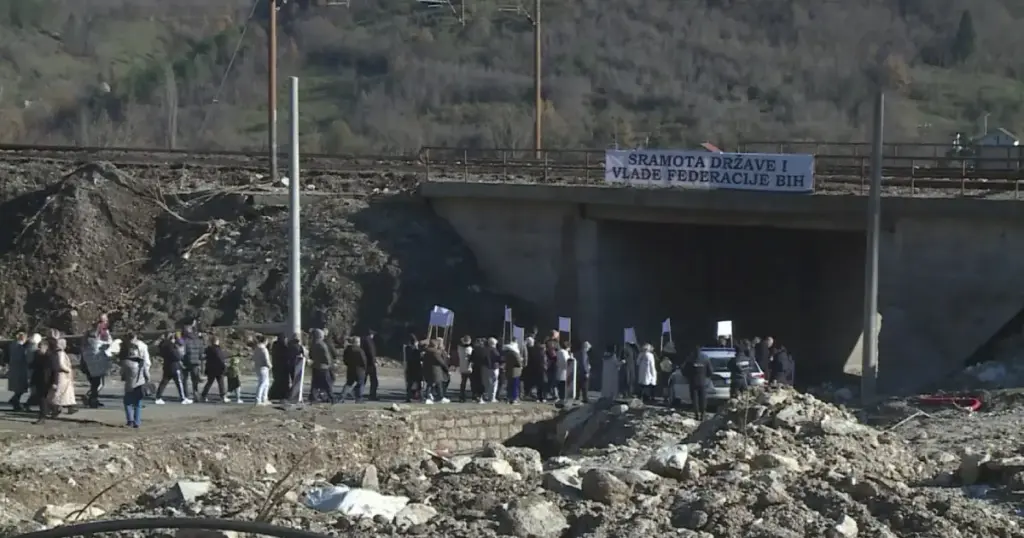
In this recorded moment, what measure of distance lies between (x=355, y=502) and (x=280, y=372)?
10014 millimetres

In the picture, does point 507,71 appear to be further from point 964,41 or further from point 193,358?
point 193,358

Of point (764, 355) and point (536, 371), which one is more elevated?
point (764, 355)

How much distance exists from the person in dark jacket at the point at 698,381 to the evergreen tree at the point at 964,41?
94033 mm

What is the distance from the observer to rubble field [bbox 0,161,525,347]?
37000 millimetres

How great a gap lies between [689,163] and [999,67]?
3248 inches

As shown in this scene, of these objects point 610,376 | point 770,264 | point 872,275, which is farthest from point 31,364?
point 770,264

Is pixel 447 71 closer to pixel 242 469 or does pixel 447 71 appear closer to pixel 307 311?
pixel 307 311

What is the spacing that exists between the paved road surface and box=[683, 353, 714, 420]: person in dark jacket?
3518mm

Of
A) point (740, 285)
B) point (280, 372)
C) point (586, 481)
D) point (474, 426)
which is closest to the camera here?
point (586, 481)

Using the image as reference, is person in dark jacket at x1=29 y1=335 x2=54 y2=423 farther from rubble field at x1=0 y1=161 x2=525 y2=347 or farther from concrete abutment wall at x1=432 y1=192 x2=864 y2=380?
concrete abutment wall at x1=432 y1=192 x2=864 y2=380

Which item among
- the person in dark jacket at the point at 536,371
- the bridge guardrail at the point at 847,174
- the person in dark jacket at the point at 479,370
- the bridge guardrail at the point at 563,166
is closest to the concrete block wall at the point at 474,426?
the person in dark jacket at the point at 479,370

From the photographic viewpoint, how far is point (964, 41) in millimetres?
112875

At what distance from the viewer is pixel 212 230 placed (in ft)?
132

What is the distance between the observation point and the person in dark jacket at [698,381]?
2394 cm
